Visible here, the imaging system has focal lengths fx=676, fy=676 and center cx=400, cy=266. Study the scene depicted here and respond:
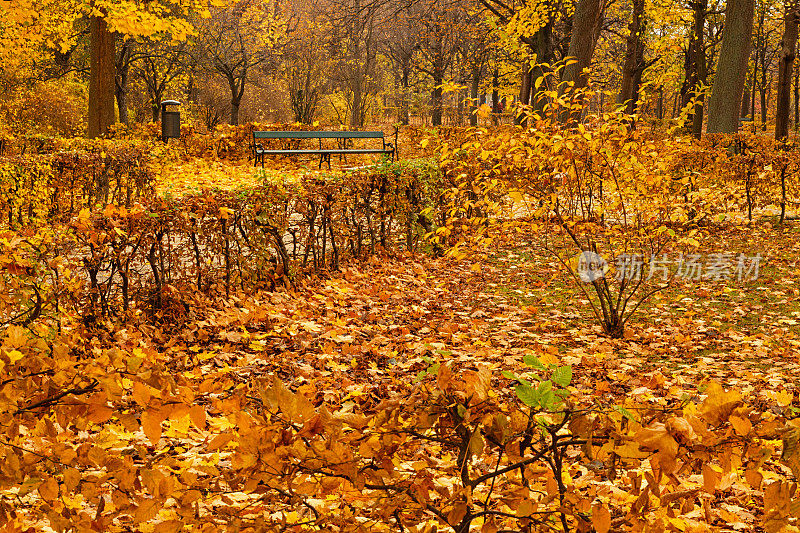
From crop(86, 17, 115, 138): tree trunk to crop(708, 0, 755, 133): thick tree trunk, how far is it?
12.1m

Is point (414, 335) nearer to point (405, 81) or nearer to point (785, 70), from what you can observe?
point (785, 70)

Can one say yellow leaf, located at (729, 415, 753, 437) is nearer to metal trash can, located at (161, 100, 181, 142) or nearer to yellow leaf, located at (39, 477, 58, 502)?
yellow leaf, located at (39, 477, 58, 502)

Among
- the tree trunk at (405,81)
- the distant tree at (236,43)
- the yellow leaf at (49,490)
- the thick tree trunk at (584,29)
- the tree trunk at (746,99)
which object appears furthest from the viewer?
the tree trunk at (405,81)

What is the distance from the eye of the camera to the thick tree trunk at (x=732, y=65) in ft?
45.1

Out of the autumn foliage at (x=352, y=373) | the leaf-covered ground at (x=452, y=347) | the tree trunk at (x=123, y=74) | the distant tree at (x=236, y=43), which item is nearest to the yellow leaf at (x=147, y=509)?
the autumn foliage at (x=352, y=373)

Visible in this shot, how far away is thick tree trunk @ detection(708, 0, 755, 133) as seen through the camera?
1376 cm

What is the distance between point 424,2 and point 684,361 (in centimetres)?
3627

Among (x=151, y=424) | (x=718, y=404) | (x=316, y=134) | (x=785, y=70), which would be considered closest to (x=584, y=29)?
(x=785, y=70)

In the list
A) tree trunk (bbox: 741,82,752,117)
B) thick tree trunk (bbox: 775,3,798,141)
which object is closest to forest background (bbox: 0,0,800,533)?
thick tree trunk (bbox: 775,3,798,141)

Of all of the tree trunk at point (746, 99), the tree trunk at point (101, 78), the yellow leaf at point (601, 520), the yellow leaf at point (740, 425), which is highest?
the tree trunk at point (746, 99)

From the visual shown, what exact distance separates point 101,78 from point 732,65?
492 inches

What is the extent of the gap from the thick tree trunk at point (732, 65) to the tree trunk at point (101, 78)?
12.1 metres

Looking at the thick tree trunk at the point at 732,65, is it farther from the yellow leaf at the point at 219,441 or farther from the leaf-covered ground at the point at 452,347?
the yellow leaf at the point at 219,441

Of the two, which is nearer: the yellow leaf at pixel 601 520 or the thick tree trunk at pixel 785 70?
the yellow leaf at pixel 601 520
